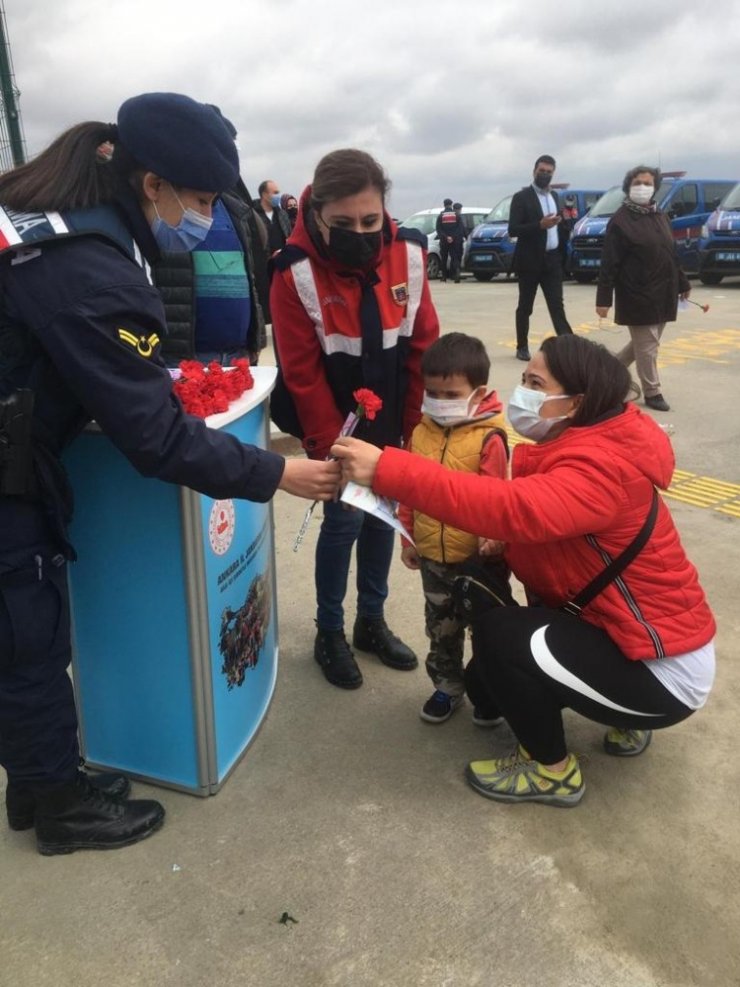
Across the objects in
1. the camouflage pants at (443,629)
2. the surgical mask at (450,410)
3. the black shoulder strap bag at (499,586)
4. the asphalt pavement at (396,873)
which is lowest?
the asphalt pavement at (396,873)

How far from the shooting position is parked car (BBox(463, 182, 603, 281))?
17359 mm

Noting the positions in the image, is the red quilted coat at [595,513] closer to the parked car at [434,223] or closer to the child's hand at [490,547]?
the child's hand at [490,547]

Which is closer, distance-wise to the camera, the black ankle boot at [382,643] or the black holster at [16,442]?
the black holster at [16,442]

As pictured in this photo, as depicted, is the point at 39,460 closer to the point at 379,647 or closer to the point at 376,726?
the point at 376,726

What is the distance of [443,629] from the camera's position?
262 centimetres

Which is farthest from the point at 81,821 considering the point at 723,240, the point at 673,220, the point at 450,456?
the point at 673,220

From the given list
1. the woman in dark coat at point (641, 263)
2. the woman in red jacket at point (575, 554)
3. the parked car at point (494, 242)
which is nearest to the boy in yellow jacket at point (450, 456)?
the woman in red jacket at point (575, 554)

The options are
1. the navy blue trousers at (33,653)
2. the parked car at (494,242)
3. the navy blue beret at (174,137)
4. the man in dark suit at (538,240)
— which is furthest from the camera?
the parked car at (494,242)

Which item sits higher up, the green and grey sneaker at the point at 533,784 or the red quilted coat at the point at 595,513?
the red quilted coat at the point at 595,513

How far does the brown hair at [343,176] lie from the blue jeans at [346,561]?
986 millimetres

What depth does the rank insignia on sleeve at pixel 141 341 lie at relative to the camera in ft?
5.61

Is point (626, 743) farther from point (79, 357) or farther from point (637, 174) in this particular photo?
point (637, 174)

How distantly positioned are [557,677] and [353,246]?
134 centimetres

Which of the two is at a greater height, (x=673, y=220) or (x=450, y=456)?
(x=673, y=220)
